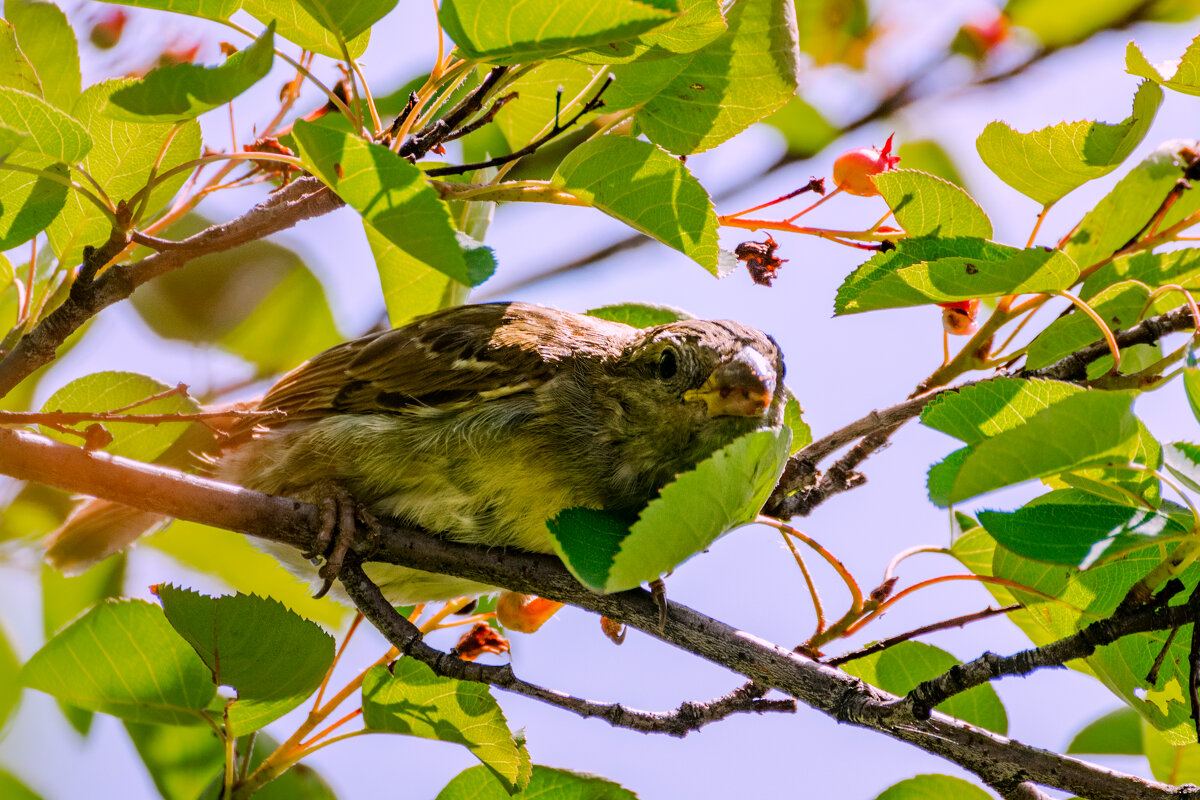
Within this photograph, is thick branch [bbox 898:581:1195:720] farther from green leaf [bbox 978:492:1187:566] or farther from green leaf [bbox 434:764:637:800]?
green leaf [bbox 434:764:637:800]

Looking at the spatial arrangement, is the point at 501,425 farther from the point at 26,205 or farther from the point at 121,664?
the point at 26,205

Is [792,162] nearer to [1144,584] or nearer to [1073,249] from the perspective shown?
[1073,249]

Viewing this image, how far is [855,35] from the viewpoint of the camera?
4.13 m

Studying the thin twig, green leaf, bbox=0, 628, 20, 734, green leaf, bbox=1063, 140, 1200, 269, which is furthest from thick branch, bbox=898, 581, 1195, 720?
green leaf, bbox=0, 628, 20, 734

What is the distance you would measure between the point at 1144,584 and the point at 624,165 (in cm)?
140

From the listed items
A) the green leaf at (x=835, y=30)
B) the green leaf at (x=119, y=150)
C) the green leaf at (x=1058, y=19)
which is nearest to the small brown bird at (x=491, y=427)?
the green leaf at (x=119, y=150)

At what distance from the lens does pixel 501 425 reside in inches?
123

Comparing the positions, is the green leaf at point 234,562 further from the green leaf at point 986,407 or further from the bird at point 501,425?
the green leaf at point 986,407

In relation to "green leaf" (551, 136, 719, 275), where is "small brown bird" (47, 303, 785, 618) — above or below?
below

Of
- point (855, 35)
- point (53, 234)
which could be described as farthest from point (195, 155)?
point (855, 35)

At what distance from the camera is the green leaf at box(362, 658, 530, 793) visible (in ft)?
8.26

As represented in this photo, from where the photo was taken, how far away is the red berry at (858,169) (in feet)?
9.15

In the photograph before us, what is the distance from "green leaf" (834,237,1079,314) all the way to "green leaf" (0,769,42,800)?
7.52 ft

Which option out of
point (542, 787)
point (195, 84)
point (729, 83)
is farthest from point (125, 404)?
point (729, 83)
